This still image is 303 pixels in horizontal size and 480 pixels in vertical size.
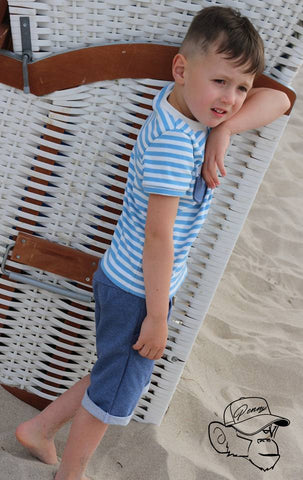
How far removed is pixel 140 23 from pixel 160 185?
0.51 meters

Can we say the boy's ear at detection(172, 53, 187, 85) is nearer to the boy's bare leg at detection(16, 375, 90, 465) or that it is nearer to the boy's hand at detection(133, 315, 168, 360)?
the boy's hand at detection(133, 315, 168, 360)

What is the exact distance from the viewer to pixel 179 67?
5.50ft

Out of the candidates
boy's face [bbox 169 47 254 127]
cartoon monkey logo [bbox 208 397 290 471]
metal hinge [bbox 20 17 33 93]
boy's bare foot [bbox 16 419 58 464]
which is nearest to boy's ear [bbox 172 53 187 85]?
boy's face [bbox 169 47 254 127]

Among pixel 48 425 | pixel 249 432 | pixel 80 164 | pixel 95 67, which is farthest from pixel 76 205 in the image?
pixel 249 432

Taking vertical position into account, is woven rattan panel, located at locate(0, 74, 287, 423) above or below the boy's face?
below

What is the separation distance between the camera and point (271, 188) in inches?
157

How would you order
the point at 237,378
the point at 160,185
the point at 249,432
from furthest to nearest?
the point at 237,378 → the point at 249,432 → the point at 160,185

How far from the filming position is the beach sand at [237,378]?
83.8 inches

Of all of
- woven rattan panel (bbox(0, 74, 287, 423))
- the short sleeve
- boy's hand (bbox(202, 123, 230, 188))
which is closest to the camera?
the short sleeve

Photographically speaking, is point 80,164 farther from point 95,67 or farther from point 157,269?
point 157,269

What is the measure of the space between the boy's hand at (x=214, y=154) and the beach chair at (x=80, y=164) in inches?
7.9

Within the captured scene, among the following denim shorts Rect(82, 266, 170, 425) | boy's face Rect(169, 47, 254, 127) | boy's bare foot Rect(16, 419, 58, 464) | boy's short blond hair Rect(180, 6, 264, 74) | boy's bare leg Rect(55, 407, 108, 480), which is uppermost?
boy's short blond hair Rect(180, 6, 264, 74)

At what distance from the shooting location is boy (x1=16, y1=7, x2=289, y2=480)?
5.27 ft

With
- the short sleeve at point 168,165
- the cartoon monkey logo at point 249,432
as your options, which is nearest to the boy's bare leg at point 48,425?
the cartoon monkey logo at point 249,432
